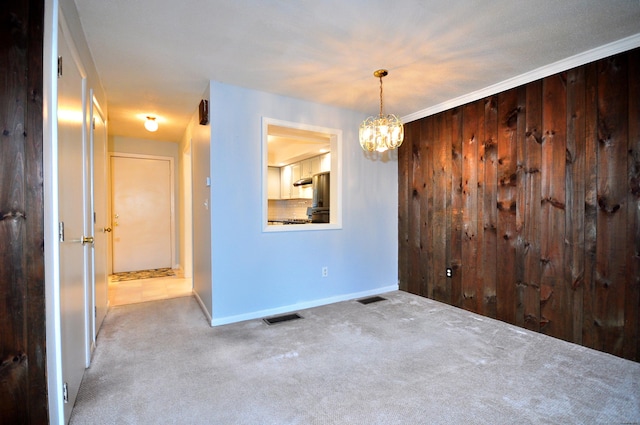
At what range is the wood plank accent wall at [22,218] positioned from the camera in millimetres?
1208

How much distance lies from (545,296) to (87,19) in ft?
14.1

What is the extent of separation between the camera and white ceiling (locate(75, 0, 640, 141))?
1.91 metres

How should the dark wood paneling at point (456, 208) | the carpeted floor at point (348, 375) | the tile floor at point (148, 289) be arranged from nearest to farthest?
the carpeted floor at point (348, 375) → the dark wood paneling at point (456, 208) → the tile floor at point (148, 289)

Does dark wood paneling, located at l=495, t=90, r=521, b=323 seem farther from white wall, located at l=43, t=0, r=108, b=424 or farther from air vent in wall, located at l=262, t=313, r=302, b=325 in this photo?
white wall, located at l=43, t=0, r=108, b=424

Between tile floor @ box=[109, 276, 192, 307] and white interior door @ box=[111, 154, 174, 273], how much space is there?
0.76 meters

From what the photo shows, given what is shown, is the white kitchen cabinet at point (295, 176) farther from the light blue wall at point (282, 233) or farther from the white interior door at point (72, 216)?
the white interior door at point (72, 216)

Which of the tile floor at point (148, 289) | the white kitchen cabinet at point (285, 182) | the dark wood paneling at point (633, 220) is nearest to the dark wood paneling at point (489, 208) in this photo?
the dark wood paneling at point (633, 220)

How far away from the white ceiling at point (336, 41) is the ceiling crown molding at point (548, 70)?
66 millimetres

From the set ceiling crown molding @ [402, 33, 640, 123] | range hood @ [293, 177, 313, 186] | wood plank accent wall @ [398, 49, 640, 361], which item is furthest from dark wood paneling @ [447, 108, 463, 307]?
range hood @ [293, 177, 313, 186]

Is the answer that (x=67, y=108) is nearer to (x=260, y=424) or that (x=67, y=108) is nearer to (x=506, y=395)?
(x=260, y=424)

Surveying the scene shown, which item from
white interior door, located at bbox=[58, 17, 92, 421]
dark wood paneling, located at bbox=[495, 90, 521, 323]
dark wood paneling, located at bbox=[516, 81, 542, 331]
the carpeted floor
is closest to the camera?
white interior door, located at bbox=[58, 17, 92, 421]

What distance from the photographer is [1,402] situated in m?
1.20

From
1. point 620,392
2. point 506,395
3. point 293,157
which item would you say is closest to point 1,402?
point 506,395

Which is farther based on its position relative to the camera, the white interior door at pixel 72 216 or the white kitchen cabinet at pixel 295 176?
the white kitchen cabinet at pixel 295 176
